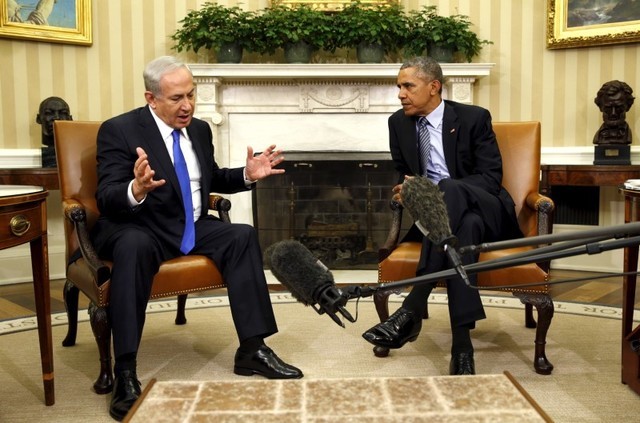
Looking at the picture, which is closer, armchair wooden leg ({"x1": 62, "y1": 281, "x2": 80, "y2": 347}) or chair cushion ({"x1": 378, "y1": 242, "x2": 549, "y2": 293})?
chair cushion ({"x1": 378, "y1": 242, "x2": 549, "y2": 293})

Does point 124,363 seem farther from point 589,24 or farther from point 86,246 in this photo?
point 589,24

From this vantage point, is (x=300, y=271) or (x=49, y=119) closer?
(x=300, y=271)

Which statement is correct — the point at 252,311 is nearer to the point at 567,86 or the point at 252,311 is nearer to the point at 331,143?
the point at 331,143

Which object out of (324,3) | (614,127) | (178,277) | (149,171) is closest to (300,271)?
(149,171)

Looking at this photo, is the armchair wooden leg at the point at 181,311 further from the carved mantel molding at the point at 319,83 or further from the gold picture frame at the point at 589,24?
the gold picture frame at the point at 589,24

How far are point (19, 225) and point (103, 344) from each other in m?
0.62

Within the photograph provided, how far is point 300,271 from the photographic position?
950 millimetres

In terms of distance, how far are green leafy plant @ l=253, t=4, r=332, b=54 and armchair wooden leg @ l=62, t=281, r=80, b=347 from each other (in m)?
2.62

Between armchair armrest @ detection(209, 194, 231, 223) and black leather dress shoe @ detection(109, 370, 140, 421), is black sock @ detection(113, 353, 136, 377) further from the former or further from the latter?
armchair armrest @ detection(209, 194, 231, 223)

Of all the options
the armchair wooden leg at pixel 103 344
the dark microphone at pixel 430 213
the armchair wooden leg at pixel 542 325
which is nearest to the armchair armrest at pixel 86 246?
the armchair wooden leg at pixel 103 344

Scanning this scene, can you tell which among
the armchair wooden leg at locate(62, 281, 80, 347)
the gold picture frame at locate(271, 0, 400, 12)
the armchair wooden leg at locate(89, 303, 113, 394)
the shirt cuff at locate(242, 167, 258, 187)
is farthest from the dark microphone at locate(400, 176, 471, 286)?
the gold picture frame at locate(271, 0, 400, 12)

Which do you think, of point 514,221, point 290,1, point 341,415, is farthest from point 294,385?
point 290,1

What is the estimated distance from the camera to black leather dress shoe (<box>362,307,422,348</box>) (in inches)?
118

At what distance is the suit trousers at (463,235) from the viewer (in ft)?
9.40
